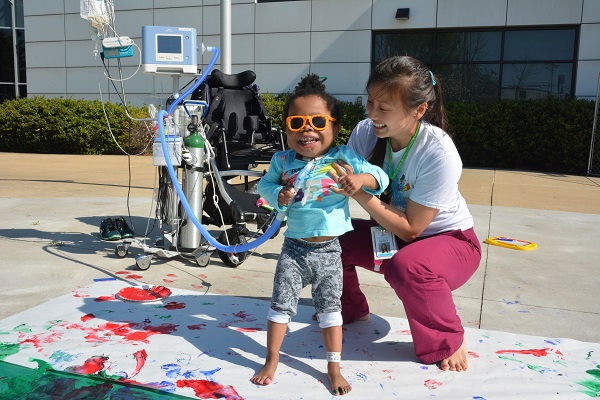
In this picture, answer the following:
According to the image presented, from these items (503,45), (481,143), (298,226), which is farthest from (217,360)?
(503,45)

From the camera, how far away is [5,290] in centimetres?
347

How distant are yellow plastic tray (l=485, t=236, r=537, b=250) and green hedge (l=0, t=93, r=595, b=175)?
16.2 feet

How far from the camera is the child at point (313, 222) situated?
235cm

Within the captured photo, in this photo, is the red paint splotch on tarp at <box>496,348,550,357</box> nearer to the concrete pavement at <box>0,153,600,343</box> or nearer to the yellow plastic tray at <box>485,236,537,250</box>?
the concrete pavement at <box>0,153,600,343</box>

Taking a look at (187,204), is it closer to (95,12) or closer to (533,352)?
(95,12)

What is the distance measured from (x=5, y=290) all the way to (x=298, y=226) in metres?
2.16

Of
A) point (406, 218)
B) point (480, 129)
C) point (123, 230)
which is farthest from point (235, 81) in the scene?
point (480, 129)

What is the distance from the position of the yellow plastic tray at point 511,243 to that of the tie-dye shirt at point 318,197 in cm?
288

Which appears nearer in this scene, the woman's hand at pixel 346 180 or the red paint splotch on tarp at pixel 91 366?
the woman's hand at pixel 346 180

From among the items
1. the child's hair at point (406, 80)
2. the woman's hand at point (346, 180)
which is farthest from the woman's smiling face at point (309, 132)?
the child's hair at point (406, 80)

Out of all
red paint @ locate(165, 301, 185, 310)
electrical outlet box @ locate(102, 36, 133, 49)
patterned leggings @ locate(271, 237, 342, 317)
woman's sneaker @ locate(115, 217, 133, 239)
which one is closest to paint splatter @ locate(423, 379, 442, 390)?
patterned leggings @ locate(271, 237, 342, 317)

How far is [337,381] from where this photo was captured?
2.29m

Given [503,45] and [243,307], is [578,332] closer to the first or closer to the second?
[243,307]

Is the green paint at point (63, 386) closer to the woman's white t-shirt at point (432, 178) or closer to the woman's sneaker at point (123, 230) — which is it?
the woman's white t-shirt at point (432, 178)
